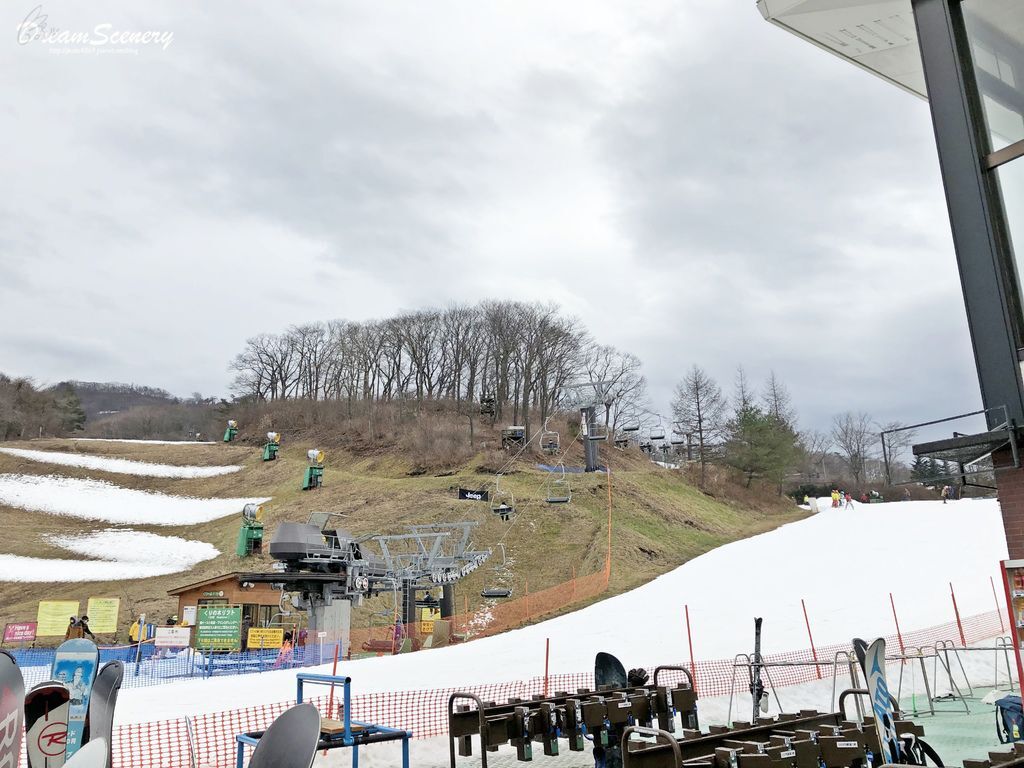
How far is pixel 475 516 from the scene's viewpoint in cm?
4556

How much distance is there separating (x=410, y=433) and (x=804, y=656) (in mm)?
52884

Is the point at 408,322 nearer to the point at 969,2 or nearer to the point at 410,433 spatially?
the point at 410,433

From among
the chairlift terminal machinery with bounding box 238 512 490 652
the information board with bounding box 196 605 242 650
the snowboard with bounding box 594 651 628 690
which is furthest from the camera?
the chairlift terminal machinery with bounding box 238 512 490 652

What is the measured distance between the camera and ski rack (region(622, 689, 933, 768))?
6016 mm

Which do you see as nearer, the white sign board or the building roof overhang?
the building roof overhang

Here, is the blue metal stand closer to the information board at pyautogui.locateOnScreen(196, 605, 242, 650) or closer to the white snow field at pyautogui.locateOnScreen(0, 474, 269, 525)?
the information board at pyautogui.locateOnScreen(196, 605, 242, 650)

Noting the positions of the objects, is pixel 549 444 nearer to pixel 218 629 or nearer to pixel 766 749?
pixel 218 629

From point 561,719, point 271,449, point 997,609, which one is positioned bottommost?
point 561,719

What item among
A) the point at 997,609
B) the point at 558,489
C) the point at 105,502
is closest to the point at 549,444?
the point at 558,489

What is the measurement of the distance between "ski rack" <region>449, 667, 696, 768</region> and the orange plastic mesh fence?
242cm

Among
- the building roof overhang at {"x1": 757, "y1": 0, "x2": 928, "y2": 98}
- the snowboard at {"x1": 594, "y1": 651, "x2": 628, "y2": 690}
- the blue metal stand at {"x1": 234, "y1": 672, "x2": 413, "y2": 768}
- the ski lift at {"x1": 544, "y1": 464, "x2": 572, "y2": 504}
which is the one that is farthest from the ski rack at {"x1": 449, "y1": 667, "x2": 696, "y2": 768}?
the ski lift at {"x1": 544, "y1": 464, "x2": 572, "y2": 504}

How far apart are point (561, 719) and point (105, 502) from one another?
62.9 meters

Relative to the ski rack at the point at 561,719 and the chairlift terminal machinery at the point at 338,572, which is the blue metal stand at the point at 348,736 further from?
the chairlift terminal machinery at the point at 338,572

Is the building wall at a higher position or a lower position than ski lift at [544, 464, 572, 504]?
lower
